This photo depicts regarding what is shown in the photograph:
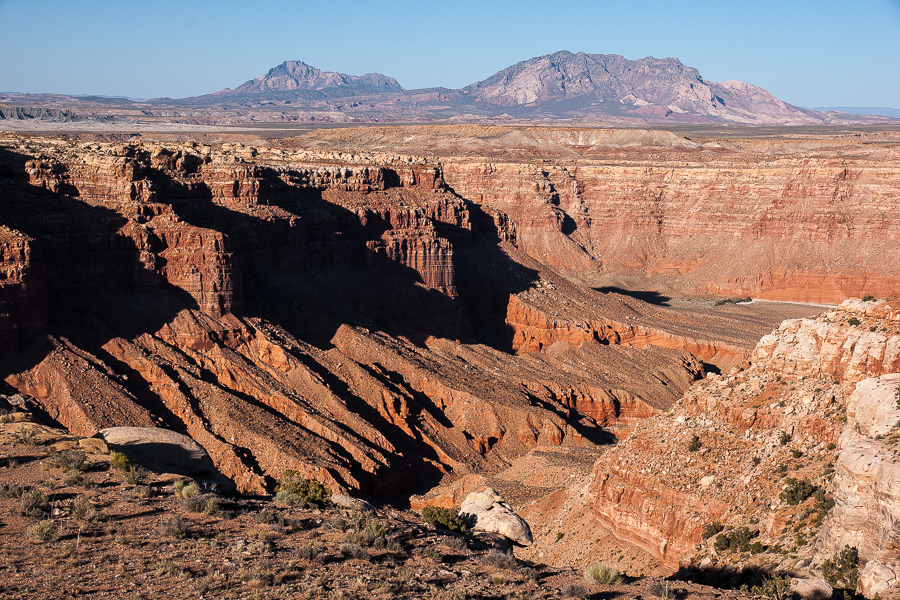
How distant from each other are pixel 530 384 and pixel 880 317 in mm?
33838

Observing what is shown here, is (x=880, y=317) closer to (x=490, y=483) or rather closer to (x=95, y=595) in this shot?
(x=490, y=483)

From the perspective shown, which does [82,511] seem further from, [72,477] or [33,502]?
[72,477]

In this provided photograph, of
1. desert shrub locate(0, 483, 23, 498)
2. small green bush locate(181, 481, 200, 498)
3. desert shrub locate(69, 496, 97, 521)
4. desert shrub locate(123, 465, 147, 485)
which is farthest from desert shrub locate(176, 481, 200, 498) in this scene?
desert shrub locate(0, 483, 23, 498)

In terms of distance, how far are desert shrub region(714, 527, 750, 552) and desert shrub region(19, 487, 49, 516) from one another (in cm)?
1695

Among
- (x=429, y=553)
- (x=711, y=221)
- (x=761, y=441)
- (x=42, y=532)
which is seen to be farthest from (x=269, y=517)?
(x=711, y=221)

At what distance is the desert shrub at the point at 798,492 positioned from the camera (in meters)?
26.6

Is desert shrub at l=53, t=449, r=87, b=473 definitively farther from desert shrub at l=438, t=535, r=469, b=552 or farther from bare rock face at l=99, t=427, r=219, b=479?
desert shrub at l=438, t=535, r=469, b=552

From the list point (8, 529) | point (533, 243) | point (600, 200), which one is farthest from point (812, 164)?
point (8, 529)

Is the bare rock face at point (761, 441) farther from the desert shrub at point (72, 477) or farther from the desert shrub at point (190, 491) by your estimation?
the desert shrub at point (72, 477)

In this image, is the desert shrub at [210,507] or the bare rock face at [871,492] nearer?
the bare rock face at [871,492]

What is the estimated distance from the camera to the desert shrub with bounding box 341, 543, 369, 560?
21.4 m

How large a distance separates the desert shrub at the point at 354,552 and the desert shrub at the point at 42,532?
6040 mm

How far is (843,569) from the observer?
22.2 metres

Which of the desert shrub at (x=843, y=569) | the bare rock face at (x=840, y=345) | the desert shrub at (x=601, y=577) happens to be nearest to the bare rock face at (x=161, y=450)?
the desert shrub at (x=601, y=577)
